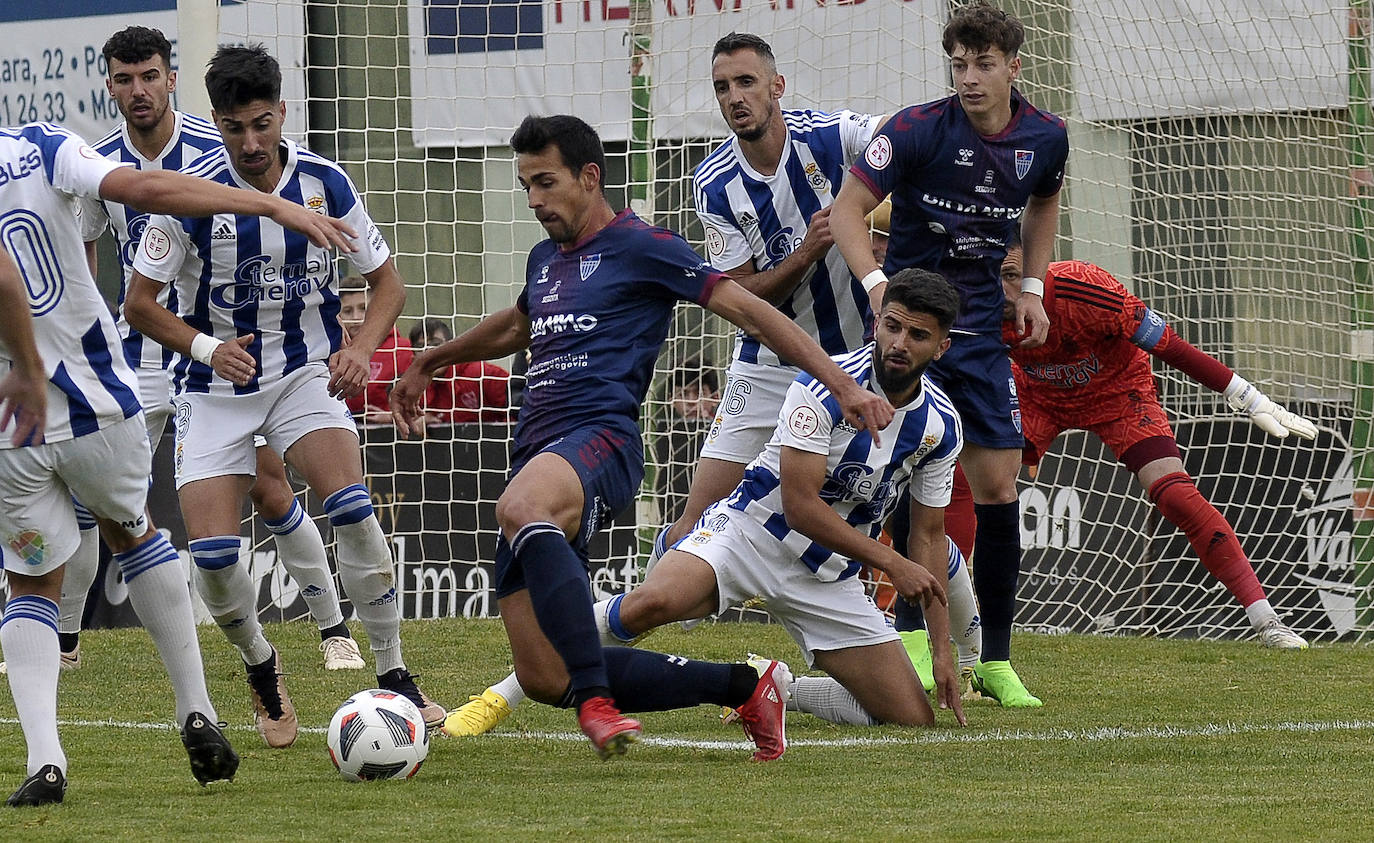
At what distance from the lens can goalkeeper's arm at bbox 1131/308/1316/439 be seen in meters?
8.09

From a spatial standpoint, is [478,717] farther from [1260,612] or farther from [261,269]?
[1260,612]

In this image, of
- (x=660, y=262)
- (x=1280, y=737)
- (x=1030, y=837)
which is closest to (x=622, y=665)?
(x=660, y=262)

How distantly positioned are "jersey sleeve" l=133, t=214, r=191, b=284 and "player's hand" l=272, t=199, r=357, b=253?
1.57 m

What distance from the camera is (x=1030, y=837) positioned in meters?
3.84

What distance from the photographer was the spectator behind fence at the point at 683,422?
33.3ft

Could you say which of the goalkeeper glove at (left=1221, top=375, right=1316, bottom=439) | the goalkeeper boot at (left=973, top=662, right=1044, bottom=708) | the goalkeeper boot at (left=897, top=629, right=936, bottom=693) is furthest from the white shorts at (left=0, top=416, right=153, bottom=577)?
the goalkeeper glove at (left=1221, top=375, right=1316, bottom=439)

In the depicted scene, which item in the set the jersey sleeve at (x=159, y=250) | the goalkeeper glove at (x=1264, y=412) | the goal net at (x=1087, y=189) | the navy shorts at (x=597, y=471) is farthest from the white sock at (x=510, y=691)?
the goal net at (x=1087, y=189)

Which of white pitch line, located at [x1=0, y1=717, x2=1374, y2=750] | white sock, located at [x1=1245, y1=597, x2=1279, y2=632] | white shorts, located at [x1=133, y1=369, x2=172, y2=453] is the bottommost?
white sock, located at [x1=1245, y1=597, x2=1279, y2=632]

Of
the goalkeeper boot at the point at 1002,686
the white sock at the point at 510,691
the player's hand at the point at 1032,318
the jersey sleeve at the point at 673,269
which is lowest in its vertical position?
the goalkeeper boot at the point at 1002,686

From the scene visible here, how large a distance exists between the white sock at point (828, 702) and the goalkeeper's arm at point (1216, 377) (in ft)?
9.43

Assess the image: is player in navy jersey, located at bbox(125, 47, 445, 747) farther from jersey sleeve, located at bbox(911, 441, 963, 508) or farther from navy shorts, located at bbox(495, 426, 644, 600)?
jersey sleeve, located at bbox(911, 441, 963, 508)

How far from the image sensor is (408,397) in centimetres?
589

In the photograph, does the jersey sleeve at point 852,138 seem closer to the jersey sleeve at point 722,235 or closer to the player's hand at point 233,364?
the jersey sleeve at point 722,235

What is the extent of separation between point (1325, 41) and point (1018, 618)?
3.45 m
